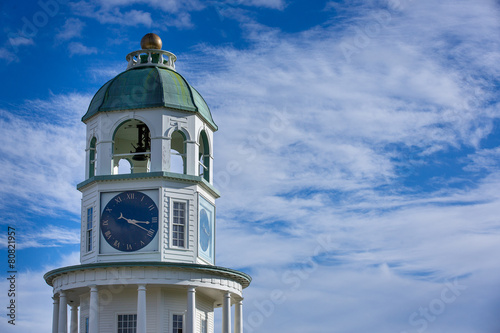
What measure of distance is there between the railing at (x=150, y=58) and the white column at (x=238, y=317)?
48.3 ft

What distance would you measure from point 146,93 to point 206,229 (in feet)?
28.0

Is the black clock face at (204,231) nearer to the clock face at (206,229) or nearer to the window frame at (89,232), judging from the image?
the clock face at (206,229)

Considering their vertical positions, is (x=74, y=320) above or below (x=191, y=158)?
below

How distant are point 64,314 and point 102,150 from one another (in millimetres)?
9397

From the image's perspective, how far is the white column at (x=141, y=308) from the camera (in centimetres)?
4834

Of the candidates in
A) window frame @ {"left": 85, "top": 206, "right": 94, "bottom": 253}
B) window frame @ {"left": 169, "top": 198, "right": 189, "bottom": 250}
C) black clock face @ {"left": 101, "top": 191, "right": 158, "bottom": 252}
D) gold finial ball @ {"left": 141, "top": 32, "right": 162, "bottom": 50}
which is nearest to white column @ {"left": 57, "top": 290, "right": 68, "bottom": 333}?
window frame @ {"left": 85, "top": 206, "right": 94, "bottom": 253}

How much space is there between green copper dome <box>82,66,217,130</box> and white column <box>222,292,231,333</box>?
424 inches

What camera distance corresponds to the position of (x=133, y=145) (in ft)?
192

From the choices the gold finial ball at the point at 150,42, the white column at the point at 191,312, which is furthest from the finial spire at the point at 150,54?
the white column at the point at 191,312

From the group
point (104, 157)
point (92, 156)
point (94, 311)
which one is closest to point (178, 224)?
point (104, 157)

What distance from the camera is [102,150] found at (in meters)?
53.2

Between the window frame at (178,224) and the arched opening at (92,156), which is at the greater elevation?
the arched opening at (92,156)

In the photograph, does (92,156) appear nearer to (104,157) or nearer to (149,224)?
(104,157)

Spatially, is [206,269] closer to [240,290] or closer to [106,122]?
[240,290]
